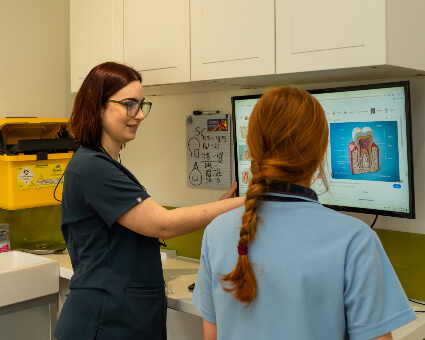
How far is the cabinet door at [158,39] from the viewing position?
6.93 ft

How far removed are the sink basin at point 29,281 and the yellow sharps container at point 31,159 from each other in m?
0.31

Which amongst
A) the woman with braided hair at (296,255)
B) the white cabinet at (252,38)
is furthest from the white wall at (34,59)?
the woman with braided hair at (296,255)

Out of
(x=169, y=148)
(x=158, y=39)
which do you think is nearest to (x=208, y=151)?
(x=169, y=148)

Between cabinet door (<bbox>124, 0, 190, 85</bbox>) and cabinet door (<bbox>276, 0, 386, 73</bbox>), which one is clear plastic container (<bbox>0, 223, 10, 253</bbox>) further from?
cabinet door (<bbox>276, 0, 386, 73</bbox>)

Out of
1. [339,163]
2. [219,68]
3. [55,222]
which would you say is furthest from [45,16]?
[339,163]

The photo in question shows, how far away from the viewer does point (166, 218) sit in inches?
67.3

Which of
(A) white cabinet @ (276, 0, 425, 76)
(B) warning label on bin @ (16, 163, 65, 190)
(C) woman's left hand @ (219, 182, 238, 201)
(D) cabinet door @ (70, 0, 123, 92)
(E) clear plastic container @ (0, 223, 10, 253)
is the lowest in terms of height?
(E) clear plastic container @ (0, 223, 10, 253)

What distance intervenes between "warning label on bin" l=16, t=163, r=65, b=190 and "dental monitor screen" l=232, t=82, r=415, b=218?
1358mm

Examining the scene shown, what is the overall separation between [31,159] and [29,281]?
58 cm

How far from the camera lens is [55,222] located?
9.91 feet

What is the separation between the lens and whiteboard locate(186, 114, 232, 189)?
8.15 ft

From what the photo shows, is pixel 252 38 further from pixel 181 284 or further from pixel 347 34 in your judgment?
pixel 181 284

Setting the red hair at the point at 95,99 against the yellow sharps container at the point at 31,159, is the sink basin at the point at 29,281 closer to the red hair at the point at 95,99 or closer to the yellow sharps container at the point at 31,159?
the yellow sharps container at the point at 31,159

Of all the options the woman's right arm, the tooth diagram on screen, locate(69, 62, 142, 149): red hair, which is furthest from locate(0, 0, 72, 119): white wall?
the tooth diagram on screen
